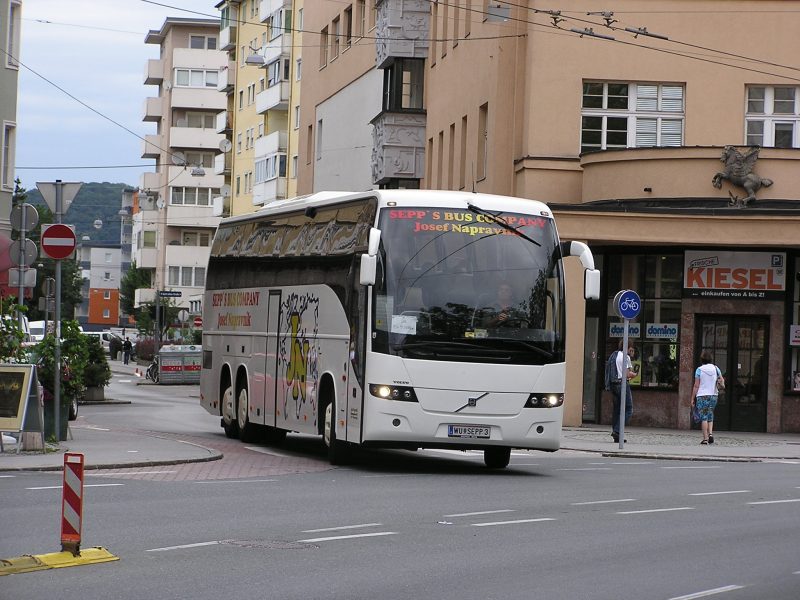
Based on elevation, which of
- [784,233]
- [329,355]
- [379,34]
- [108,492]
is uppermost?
[379,34]

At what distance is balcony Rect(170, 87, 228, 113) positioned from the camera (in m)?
117

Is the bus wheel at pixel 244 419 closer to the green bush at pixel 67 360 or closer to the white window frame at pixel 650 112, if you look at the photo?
the green bush at pixel 67 360

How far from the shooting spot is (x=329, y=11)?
62188mm

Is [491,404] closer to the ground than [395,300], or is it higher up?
closer to the ground

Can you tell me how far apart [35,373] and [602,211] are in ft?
52.7

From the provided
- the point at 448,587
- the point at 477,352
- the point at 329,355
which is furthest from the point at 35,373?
the point at 448,587

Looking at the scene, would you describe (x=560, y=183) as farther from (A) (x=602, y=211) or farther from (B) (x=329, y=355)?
(B) (x=329, y=355)

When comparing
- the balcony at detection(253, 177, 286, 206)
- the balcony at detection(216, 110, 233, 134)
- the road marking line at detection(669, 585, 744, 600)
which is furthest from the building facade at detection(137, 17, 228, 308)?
the road marking line at detection(669, 585, 744, 600)

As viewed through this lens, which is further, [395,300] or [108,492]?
[395,300]

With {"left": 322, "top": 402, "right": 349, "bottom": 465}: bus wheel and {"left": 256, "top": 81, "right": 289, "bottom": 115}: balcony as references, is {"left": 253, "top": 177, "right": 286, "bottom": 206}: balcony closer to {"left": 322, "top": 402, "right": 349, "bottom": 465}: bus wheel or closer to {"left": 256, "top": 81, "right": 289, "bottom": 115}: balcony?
{"left": 256, "top": 81, "right": 289, "bottom": 115}: balcony

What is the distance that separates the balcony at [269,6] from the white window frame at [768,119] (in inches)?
1826

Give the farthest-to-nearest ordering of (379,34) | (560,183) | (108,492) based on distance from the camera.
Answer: (379,34) → (560,183) → (108,492)

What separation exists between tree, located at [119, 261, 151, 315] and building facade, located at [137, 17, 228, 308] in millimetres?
1226

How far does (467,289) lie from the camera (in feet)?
65.5
